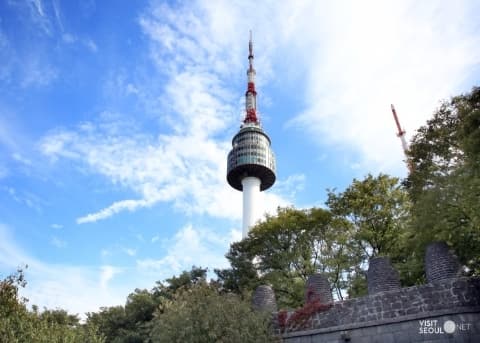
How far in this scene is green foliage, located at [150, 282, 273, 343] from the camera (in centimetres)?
1478

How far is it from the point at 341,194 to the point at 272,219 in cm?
631

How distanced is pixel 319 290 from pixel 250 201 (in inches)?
2016

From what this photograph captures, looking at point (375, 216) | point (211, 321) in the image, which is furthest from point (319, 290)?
point (375, 216)

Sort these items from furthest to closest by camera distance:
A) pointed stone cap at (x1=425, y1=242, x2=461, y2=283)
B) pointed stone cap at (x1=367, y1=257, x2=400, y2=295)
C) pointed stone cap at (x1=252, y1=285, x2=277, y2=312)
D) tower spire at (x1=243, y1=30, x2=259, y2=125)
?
tower spire at (x1=243, y1=30, x2=259, y2=125), pointed stone cap at (x1=252, y1=285, x2=277, y2=312), pointed stone cap at (x1=367, y1=257, x2=400, y2=295), pointed stone cap at (x1=425, y1=242, x2=461, y2=283)

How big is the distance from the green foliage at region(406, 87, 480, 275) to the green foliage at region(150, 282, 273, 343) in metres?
8.31

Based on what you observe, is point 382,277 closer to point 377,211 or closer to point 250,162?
point 377,211

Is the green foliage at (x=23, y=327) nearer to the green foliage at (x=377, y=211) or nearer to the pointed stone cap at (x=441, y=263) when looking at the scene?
the pointed stone cap at (x=441, y=263)

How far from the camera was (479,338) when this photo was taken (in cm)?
1202

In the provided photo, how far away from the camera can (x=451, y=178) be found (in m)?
15.7

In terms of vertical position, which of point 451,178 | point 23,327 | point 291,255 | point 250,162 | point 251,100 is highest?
point 251,100

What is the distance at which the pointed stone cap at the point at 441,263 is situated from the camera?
1383cm

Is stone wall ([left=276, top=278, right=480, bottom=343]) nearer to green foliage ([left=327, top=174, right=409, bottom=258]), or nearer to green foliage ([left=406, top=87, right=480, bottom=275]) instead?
green foliage ([left=406, top=87, right=480, bottom=275])

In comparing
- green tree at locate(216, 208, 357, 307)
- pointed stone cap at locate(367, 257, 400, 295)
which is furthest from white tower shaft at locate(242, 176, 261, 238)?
pointed stone cap at locate(367, 257, 400, 295)

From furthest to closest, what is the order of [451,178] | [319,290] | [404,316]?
[319,290] < [451,178] < [404,316]
